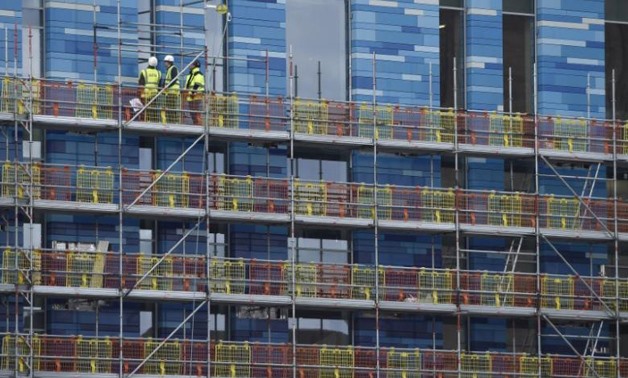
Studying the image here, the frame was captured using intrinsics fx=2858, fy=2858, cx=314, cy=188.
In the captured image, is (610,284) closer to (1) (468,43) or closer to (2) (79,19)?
(1) (468,43)

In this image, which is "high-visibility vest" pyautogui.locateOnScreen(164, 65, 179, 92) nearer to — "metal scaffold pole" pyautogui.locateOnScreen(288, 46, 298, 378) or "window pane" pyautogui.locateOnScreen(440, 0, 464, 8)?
"metal scaffold pole" pyautogui.locateOnScreen(288, 46, 298, 378)

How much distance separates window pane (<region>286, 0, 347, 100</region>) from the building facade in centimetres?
6

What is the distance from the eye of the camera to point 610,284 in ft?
258

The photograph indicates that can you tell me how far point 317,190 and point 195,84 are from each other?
4.34 metres

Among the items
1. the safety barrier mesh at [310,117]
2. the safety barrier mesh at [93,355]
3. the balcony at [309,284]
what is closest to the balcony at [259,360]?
the safety barrier mesh at [93,355]

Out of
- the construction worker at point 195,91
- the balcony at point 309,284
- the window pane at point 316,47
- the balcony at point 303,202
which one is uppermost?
the window pane at point 316,47

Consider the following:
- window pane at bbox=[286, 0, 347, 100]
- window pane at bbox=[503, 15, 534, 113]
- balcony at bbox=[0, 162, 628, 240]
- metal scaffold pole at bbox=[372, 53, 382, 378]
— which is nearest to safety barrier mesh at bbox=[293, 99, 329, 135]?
metal scaffold pole at bbox=[372, 53, 382, 378]

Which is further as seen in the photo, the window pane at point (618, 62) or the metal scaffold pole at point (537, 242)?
the window pane at point (618, 62)

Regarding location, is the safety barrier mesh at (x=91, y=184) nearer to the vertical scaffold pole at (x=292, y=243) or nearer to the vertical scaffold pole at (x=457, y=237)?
the vertical scaffold pole at (x=292, y=243)

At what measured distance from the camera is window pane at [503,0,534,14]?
80625 millimetres

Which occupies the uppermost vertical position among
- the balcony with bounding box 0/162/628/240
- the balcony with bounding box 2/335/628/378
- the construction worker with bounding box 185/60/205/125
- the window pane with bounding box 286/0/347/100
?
the window pane with bounding box 286/0/347/100

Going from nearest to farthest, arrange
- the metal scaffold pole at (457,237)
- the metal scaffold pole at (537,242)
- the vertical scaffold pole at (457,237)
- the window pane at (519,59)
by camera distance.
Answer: the metal scaffold pole at (457,237)
the vertical scaffold pole at (457,237)
the metal scaffold pole at (537,242)
the window pane at (519,59)

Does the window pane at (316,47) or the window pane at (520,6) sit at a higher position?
the window pane at (520,6)

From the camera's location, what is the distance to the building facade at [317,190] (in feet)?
242
